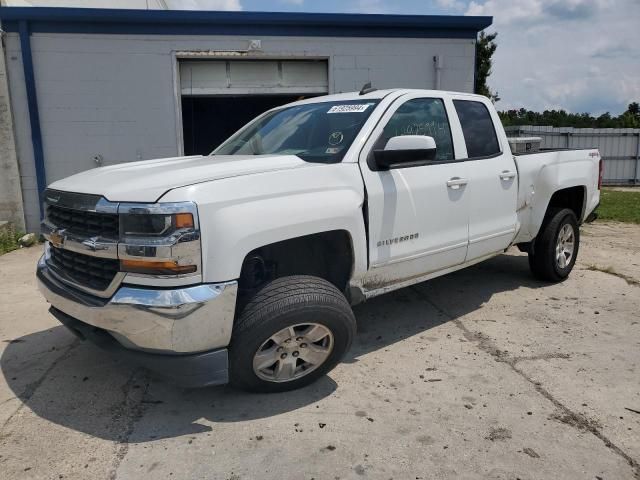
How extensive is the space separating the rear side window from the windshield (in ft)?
3.30

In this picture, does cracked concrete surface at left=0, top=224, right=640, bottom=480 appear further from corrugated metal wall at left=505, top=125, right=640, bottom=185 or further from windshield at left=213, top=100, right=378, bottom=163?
corrugated metal wall at left=505, top=125, right=640, bottom=185

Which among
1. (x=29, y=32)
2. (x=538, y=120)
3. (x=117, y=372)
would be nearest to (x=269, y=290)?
(x=117, y=372)

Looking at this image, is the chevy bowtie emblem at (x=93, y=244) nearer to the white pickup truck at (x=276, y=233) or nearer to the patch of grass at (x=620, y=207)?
the white pickup truck at (x=276, y=233)

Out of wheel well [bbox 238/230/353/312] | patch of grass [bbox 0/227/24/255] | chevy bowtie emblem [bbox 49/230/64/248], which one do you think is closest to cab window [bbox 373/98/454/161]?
wheel well [bbox 238/230/353/312]

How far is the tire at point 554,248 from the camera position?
17.7 ft

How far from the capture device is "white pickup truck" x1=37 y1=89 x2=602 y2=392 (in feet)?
8.98

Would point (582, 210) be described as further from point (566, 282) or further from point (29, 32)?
point (29, 32)

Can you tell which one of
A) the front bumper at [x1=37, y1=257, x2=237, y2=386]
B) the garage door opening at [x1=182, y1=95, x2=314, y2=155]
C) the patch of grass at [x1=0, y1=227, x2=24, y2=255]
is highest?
the garage door opening at [x1=182, y1=95, x2=314, y2=155]

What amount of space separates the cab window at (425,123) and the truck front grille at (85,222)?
2.01 m

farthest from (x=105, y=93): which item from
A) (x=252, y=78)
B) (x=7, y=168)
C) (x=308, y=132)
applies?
(x=308, y=132)

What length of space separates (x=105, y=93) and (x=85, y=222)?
678cm

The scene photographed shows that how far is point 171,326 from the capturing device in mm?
2701

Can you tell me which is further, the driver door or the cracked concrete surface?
the driver door

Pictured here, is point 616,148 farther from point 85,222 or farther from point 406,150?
point 85,222
